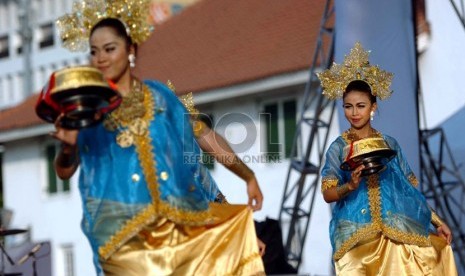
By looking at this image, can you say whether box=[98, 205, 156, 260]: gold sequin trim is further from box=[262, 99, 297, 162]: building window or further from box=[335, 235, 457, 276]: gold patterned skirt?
box=[262, 99, 297, 162]: building window

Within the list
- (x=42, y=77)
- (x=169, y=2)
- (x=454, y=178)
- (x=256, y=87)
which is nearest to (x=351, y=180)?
(x=454, y=178)

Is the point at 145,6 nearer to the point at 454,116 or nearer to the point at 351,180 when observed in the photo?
the point at 351,180

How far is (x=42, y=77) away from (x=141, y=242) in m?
40.5

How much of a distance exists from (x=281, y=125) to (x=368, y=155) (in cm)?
1760

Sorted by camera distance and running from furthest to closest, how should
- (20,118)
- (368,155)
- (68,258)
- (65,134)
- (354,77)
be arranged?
1. (20,118)
2. (68,258)
3. (354,77)
4. (368,155)
5. (65,134)

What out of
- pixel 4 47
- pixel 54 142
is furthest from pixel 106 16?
pixel 4 47

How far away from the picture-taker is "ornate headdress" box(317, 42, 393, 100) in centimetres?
968

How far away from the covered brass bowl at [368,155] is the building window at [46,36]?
38.8m

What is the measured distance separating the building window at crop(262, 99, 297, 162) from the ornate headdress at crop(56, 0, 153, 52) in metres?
17.6

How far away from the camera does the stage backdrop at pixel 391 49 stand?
1304 centimetres

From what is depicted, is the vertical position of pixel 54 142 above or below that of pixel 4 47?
below

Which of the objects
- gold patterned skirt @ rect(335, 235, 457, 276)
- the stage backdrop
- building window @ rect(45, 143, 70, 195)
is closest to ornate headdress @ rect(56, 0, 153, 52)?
gold patterned skirt @ rect(335, 235, 457, 276)

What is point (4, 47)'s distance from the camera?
50.4m

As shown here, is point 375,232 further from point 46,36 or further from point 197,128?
point 46,36
